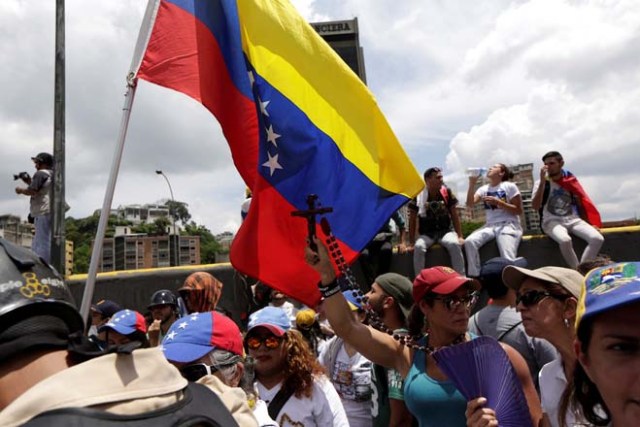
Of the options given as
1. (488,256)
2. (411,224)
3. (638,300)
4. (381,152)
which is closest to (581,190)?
(488,256)

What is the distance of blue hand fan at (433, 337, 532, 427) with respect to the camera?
2.27m

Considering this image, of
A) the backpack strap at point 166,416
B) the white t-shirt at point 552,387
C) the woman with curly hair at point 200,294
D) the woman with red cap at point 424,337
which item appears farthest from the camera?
the woman with curly hair at point 200,294

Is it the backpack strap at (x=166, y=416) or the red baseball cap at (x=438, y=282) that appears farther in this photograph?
the red baseball cap at (x=438, y=282)

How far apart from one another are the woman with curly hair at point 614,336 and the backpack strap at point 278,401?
1.92 metres

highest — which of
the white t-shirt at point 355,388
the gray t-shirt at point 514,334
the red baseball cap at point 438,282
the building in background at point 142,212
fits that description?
the building in background at point 142,212

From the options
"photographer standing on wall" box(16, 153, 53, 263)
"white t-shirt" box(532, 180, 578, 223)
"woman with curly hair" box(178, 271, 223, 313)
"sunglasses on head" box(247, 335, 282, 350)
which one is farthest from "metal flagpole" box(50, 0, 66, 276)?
"white t-shirt" box(532, 180, 578, 223)

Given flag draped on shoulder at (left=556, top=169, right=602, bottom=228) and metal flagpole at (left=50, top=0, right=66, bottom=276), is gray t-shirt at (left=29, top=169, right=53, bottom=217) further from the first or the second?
flag draped on shoulder at (left=556, top=169, right=602, bottom=228)

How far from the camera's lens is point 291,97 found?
137 inches

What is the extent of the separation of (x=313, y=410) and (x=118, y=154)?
177cm

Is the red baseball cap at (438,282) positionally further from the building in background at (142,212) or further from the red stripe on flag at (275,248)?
the building in background at (142,212)

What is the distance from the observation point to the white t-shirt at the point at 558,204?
23.6 ft

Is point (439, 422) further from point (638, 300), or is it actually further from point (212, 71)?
point (212, 71)

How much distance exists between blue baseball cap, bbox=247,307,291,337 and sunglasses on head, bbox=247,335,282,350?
3 cm

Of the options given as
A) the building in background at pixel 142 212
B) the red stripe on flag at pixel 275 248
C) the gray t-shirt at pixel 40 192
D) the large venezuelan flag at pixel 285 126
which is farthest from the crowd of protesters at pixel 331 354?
the building in background at pixel 142 212
